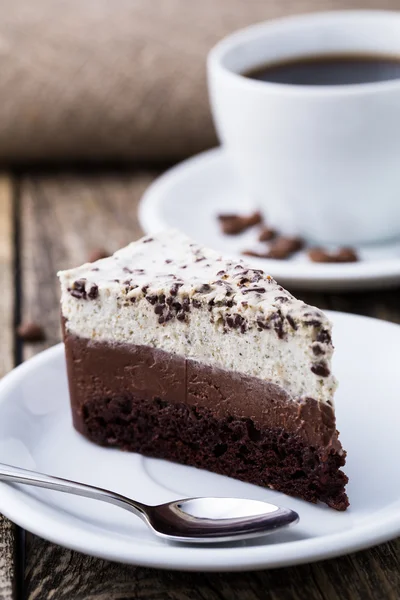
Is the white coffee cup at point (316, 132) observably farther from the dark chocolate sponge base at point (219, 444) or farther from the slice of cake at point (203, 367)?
the dark chocolate sponge base at point (219, 444)

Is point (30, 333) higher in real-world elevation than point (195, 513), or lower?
lower

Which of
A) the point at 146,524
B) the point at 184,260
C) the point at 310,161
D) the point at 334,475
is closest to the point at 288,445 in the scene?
the point at 334,475

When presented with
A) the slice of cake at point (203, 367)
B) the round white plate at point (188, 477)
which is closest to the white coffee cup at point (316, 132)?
the round white plate at point (188, 477)

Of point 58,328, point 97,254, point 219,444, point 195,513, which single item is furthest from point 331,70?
point 195,513

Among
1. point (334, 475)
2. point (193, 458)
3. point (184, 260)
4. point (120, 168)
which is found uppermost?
point (184, 260)

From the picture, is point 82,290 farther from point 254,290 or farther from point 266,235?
point 266,235

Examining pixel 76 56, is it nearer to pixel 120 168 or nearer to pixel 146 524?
pixel 120 168
